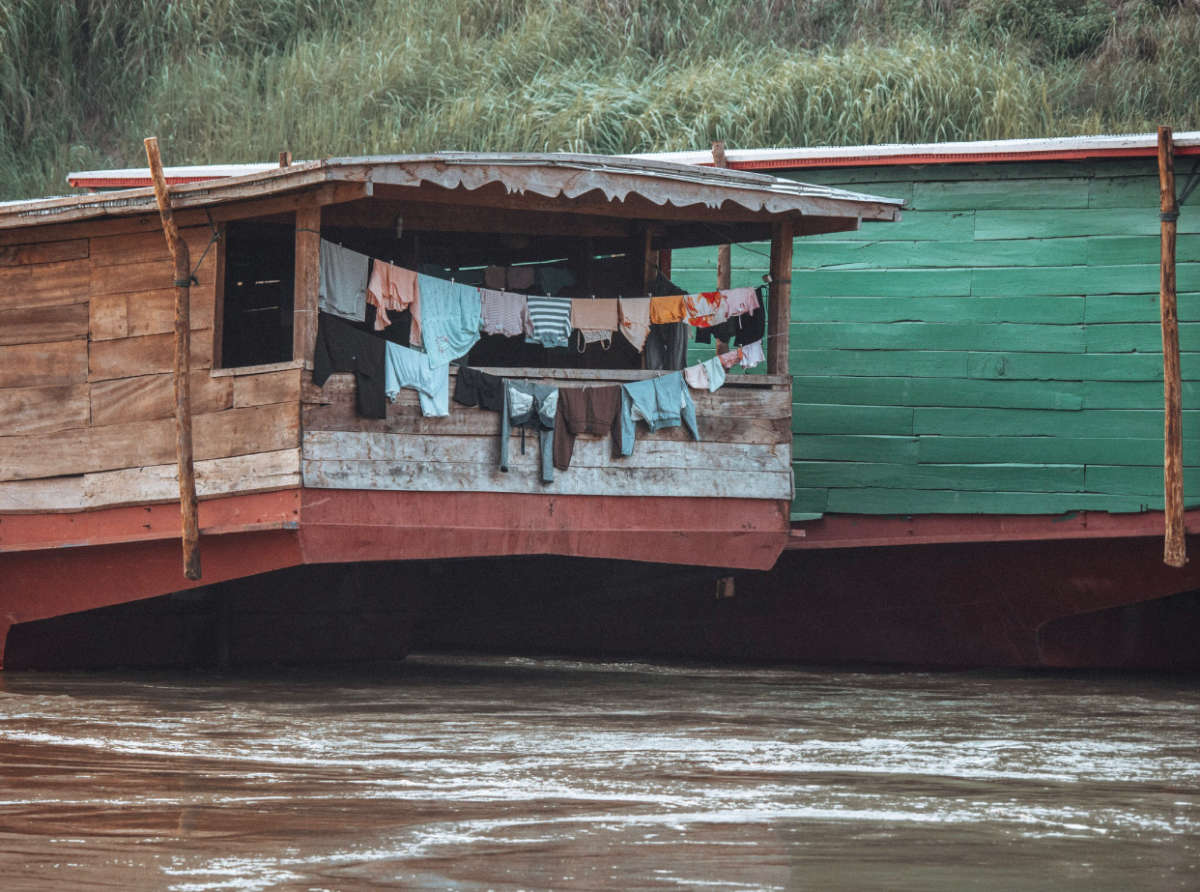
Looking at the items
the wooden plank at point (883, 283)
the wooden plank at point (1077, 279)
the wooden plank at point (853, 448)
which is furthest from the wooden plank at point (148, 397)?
the wooden plank at point (1077, 279)

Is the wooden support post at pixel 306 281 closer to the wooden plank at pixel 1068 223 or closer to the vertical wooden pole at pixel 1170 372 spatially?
the wooden plank at pixel 1068 223

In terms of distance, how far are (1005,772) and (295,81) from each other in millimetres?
18187

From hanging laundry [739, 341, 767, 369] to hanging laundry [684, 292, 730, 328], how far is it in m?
0.26

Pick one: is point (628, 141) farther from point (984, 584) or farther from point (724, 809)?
point (724, 809)

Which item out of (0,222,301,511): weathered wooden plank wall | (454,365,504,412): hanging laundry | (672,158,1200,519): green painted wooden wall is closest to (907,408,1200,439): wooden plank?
(672,158,1200,519): green painted wooden wall

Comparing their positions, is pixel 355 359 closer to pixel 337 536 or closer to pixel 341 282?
pixel 341 282

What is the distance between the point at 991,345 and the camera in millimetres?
11398

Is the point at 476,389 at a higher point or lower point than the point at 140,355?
lower

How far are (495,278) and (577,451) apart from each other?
2139mm

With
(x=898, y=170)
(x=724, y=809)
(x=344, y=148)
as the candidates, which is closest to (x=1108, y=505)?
(x=898, y=170)

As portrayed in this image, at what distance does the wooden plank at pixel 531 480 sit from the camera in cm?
955

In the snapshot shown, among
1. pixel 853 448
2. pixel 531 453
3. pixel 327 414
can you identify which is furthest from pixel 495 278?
pixel 853 448

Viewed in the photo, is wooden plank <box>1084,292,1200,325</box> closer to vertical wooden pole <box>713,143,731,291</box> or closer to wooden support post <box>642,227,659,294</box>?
vertical wooden pole <box>713,143,731,291</box>

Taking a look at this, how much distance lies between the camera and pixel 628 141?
787 inches
